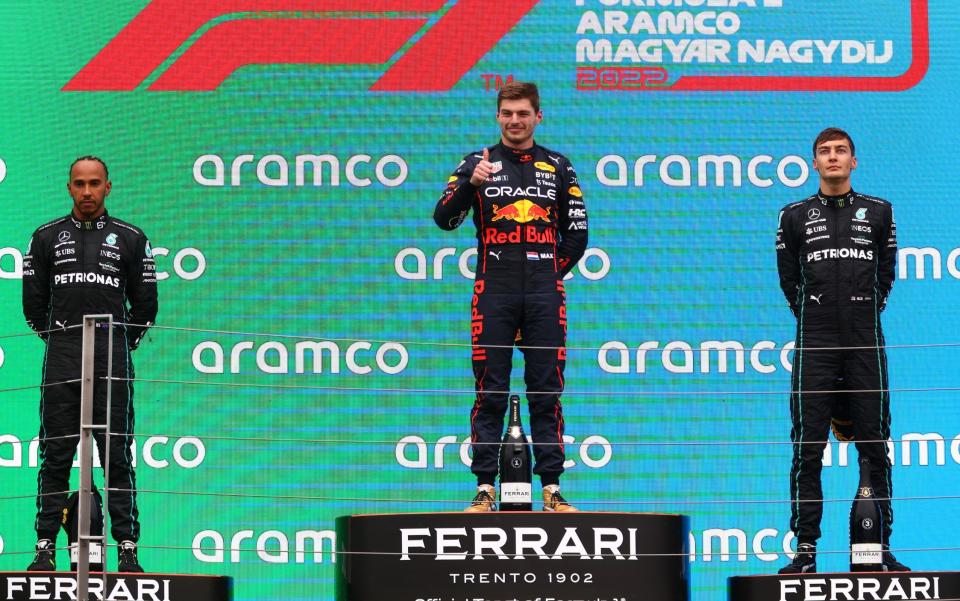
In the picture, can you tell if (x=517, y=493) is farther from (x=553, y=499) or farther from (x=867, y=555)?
(x=867, y=555)

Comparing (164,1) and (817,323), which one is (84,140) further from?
(817,323)

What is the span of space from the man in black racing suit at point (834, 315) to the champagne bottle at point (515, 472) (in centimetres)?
78

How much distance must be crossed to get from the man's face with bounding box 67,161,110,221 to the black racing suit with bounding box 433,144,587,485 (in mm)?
1014

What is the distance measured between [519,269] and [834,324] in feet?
3.00

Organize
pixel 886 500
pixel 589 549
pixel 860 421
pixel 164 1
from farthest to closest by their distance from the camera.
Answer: pixel 164 1 → pixel 860 421 → pixel 886 500 → pixel 589 549

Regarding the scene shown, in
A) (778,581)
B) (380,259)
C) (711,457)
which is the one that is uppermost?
(380,259)

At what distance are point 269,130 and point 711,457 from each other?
6.18 ft

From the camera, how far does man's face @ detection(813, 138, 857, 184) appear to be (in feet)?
A: 15.3

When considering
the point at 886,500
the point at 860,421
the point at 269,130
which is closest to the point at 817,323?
the point at 860,421

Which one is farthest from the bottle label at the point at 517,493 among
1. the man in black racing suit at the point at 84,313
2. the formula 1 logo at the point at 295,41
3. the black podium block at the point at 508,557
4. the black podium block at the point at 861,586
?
the formula 1 logo at the point at 295,41

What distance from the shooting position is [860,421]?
179 inches

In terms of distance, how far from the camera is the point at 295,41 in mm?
5703

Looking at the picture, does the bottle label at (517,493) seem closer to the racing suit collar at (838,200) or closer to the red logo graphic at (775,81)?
the racing suit collar at (838,200)

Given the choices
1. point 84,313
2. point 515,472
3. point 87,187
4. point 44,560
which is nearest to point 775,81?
point 515,472
